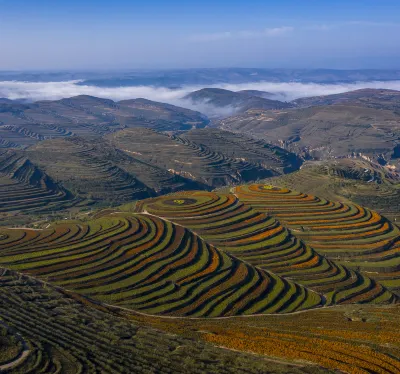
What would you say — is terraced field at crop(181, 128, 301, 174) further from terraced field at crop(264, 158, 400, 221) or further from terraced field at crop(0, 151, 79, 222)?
terraced field at crop(0, 151, 79, 222)

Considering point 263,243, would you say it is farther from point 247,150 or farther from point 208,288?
point 247,150

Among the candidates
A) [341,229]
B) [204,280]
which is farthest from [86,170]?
[204,280]

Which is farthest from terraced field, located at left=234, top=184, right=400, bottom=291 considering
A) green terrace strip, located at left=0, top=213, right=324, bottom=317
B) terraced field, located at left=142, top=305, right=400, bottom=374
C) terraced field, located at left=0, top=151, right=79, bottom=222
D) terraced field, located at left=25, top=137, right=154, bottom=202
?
terraced field, located at left=0, top=151, right=79, bottom=222

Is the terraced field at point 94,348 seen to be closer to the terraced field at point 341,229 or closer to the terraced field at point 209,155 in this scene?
the terraced field at point 341,229

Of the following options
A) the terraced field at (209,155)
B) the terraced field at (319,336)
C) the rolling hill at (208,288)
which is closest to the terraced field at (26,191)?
the rolling hill at (208,288)

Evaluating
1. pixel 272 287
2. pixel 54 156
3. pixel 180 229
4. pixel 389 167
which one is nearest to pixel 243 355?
pixel 272 287

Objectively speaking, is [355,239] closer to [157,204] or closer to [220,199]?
[220,199]
